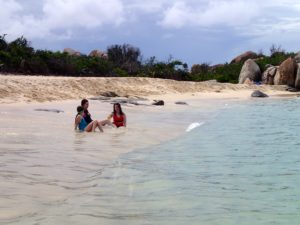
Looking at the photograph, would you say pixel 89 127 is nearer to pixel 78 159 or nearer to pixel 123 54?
pixel 78 159

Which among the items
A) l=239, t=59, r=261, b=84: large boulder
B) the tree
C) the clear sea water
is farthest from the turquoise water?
the tree

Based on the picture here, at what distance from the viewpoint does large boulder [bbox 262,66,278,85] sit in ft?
123

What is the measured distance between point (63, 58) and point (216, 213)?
2642 centimetres

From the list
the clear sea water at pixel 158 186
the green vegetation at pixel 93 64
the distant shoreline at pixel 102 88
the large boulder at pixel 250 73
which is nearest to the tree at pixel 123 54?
the green vegetation at pixel 93 64

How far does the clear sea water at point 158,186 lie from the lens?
173 inches

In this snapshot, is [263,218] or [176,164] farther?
[176,164]

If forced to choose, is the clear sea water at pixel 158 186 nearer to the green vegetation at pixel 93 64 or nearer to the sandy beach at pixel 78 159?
the sandy beach at pixel 78 159

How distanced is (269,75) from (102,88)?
17.8m

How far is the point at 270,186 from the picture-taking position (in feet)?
19.0

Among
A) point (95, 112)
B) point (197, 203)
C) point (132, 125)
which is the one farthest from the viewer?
point (95, 112)

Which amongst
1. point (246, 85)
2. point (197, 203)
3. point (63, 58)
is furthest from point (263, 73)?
point (197, 203)

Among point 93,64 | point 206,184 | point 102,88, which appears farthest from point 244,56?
point 206,184

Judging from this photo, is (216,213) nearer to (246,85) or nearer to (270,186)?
(270,186)

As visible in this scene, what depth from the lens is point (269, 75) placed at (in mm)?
37750
